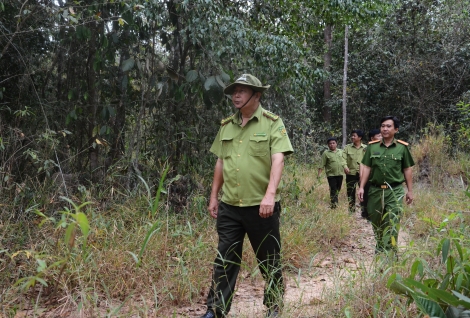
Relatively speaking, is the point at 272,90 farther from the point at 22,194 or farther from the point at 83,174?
the point at 22,194

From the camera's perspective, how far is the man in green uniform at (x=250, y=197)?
3.49 meters

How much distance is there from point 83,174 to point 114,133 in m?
0.65

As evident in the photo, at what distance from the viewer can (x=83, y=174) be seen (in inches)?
231

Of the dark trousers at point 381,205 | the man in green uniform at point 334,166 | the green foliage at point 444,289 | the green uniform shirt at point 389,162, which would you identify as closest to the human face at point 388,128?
the green uniform shirt at point 389,162

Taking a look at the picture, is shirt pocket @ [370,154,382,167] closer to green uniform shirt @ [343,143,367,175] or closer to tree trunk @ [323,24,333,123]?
green uniform shirt @ [343,143,367,175]

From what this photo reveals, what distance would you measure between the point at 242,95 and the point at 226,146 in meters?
0.43

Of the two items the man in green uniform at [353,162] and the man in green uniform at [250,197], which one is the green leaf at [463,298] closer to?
the man in green uniform at [250,197]

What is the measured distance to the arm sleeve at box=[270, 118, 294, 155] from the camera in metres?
3.49

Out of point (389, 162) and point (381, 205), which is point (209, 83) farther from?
point (381, 205)

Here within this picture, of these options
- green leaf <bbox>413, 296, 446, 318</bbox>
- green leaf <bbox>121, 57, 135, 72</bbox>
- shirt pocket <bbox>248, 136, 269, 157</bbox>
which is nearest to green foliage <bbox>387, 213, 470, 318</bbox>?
green leaf <bbox>413, 296, 446, 318</bbox>

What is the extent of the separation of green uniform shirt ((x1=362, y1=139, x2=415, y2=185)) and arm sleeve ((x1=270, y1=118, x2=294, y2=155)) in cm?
205

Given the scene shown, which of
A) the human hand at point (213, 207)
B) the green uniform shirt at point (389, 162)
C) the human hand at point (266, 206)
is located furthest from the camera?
the green uniform shirt at point (389, 162)

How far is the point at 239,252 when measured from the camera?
12.1 feet

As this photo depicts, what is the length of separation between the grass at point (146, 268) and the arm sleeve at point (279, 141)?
3.01 ft
